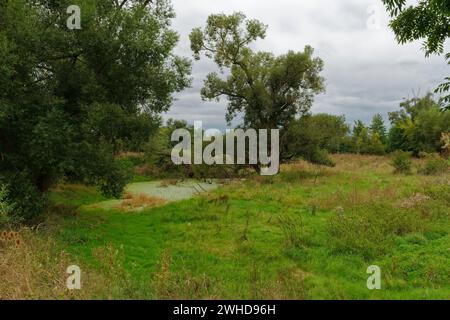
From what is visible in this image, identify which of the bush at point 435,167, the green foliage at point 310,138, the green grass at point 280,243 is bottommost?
the green grass at point 280,243

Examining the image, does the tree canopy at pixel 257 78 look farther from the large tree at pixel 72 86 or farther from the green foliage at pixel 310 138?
the large tree at pixel 72 86

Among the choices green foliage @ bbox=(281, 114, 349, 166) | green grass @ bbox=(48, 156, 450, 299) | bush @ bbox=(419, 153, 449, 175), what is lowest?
green grass @ bbox=(48, 156, 450, 299)

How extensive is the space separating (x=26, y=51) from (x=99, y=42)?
2.39 m

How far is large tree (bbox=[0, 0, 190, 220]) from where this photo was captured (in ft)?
42.8

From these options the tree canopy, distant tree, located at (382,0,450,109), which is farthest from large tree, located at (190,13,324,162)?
distant tree, located at (382,0,450,109)

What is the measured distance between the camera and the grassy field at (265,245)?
25.1 ft

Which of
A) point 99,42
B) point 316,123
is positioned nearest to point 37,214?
point 99,42

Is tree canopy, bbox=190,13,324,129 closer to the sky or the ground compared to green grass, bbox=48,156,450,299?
closer to the sky

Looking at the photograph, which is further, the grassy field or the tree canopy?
the tree canopy

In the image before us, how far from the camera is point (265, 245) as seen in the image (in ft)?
36.7

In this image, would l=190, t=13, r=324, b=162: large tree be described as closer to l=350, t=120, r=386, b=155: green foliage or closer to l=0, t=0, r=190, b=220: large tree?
l=0, t=0, r=190, b=220: large tree

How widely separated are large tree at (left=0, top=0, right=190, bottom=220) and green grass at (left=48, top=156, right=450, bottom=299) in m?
2.35

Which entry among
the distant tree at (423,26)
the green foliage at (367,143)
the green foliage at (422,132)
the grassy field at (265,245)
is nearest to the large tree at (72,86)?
the grassy field at (265,245)

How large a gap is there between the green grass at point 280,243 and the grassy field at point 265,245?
0.03 m
